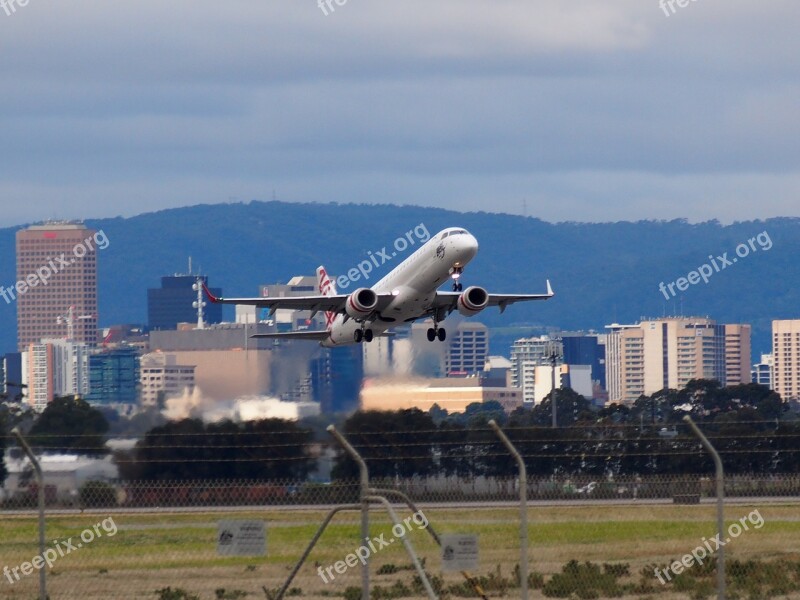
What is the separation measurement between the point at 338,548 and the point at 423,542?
1853 mm

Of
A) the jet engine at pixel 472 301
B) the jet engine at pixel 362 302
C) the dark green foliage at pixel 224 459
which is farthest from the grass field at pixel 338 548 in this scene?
the jet engine at pixel 362 302

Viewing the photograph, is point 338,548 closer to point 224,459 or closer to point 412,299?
point 224,459

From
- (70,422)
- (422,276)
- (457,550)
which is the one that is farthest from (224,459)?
(422,276)

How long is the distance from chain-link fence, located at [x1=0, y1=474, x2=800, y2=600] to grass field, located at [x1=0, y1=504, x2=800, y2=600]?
48 mm

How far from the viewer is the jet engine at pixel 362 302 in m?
57.6

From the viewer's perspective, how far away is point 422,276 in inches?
2191

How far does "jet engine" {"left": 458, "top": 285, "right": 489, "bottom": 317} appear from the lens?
56622mm

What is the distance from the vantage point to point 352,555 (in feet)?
107

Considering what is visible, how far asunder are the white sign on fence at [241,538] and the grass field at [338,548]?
320cm

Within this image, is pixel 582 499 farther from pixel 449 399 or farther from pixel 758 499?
pixel 449 399

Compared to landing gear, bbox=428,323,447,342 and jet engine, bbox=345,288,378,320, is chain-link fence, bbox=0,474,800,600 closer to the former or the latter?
jet engine, bbox=345,288,378,320

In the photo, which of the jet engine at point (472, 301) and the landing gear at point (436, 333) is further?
the landing gear at point (436, 333)

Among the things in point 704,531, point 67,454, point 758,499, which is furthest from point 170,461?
point 704,531

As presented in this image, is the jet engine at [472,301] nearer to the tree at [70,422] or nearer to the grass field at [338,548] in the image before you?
the tree at [70,422]
